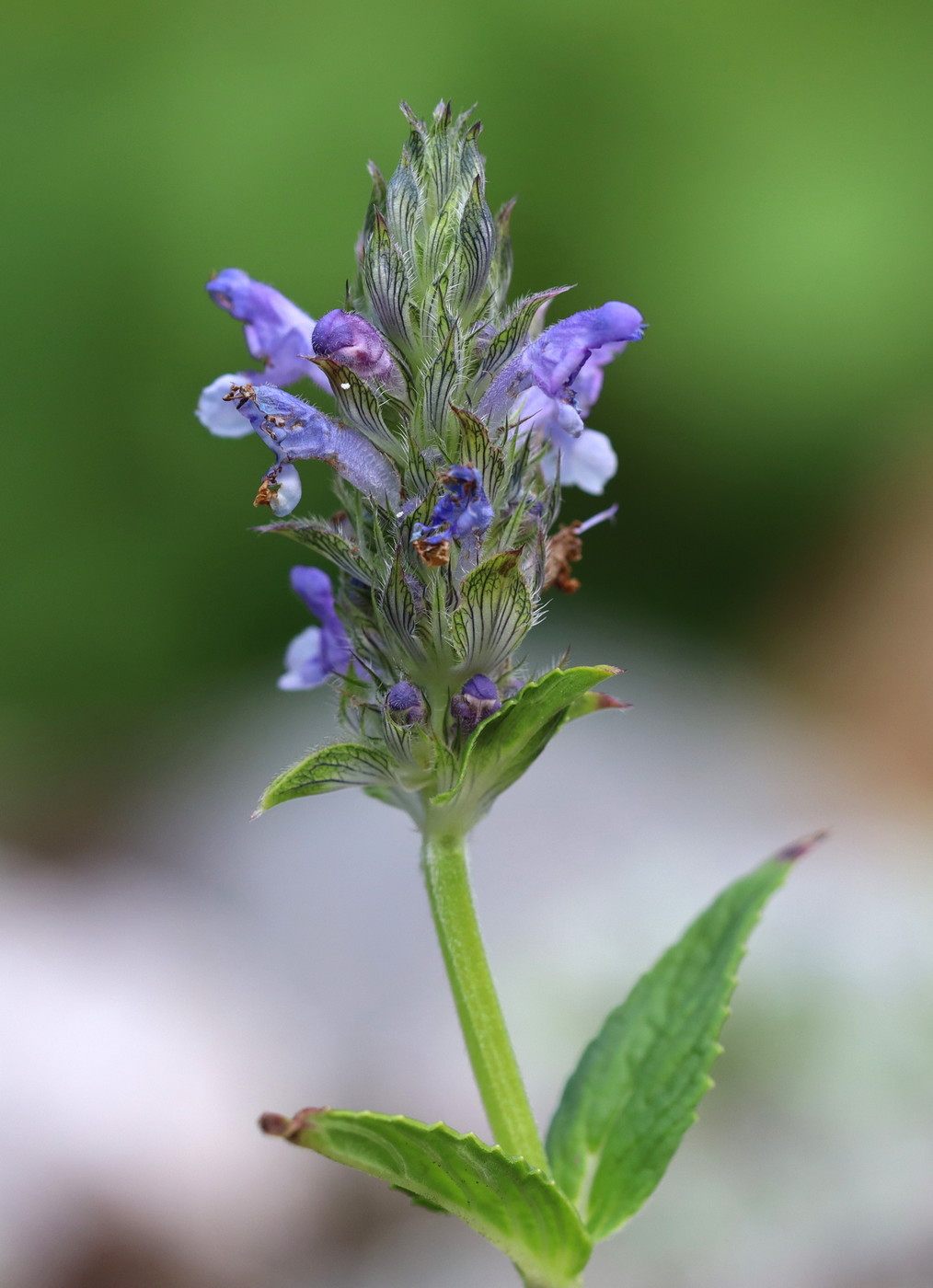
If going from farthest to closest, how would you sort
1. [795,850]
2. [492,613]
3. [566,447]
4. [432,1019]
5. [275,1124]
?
[432,1019], [795,850], [566,447], [492,613], [275,1124]

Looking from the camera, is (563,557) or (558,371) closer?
(558,371)

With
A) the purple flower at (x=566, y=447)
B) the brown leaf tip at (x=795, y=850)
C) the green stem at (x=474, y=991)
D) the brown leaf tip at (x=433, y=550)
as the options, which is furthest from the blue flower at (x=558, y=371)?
the brown leaf tip at (x=795, y=850)

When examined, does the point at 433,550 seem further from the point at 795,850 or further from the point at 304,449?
the point at 795,850

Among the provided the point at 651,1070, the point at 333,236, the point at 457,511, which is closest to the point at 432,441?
the point at 457,511

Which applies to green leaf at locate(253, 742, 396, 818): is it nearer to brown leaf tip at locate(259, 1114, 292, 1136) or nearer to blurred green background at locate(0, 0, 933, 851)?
brown leaf tip at locate(259, 1114, 292, 1136)

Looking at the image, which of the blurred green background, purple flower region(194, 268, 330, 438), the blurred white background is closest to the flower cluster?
purple flower region(194, 268, 330, 438)

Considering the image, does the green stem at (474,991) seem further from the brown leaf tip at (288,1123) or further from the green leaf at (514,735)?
the brown leaf tip at (288,1123)

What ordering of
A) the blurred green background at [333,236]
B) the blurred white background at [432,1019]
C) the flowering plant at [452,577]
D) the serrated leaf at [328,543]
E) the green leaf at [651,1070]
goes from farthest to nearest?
the blurred green background at [333,236]
the blurred white background at [432,1019]
the green leaf at [651,1070]
the serrated leaf at [328,543]
the flowering plant at [452,577]
